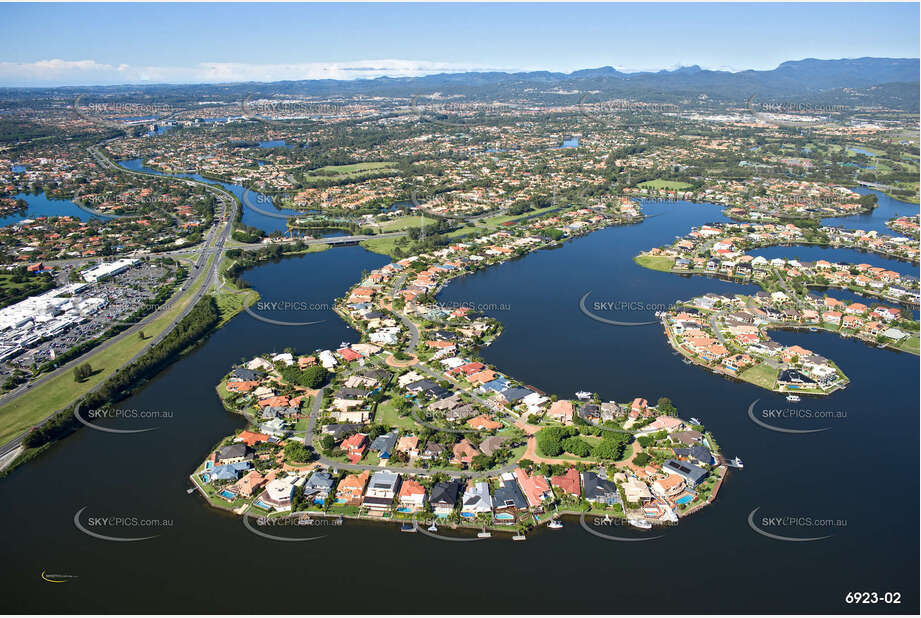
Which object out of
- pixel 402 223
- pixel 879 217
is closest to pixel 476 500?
pixel 402 223

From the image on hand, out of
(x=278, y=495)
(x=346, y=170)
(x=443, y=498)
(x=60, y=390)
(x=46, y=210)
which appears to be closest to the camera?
(x=443, y=498)

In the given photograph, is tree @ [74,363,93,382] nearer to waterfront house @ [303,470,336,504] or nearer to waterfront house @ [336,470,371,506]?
waterfront house @ [303,470,336,504]

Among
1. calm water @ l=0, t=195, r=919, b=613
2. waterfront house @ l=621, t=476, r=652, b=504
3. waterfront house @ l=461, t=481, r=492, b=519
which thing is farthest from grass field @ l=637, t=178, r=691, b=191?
waterfront house @ l=461, t=481, r=492, b=519

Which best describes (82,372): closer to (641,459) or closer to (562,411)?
(562,411)

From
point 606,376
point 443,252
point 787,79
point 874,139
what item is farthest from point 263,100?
point 787,79

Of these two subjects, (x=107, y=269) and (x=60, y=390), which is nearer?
(x=60, y=390)

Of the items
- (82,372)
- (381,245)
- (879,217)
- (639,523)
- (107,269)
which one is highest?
(879,217)

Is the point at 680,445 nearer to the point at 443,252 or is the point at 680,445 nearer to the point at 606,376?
the point at 606,376
